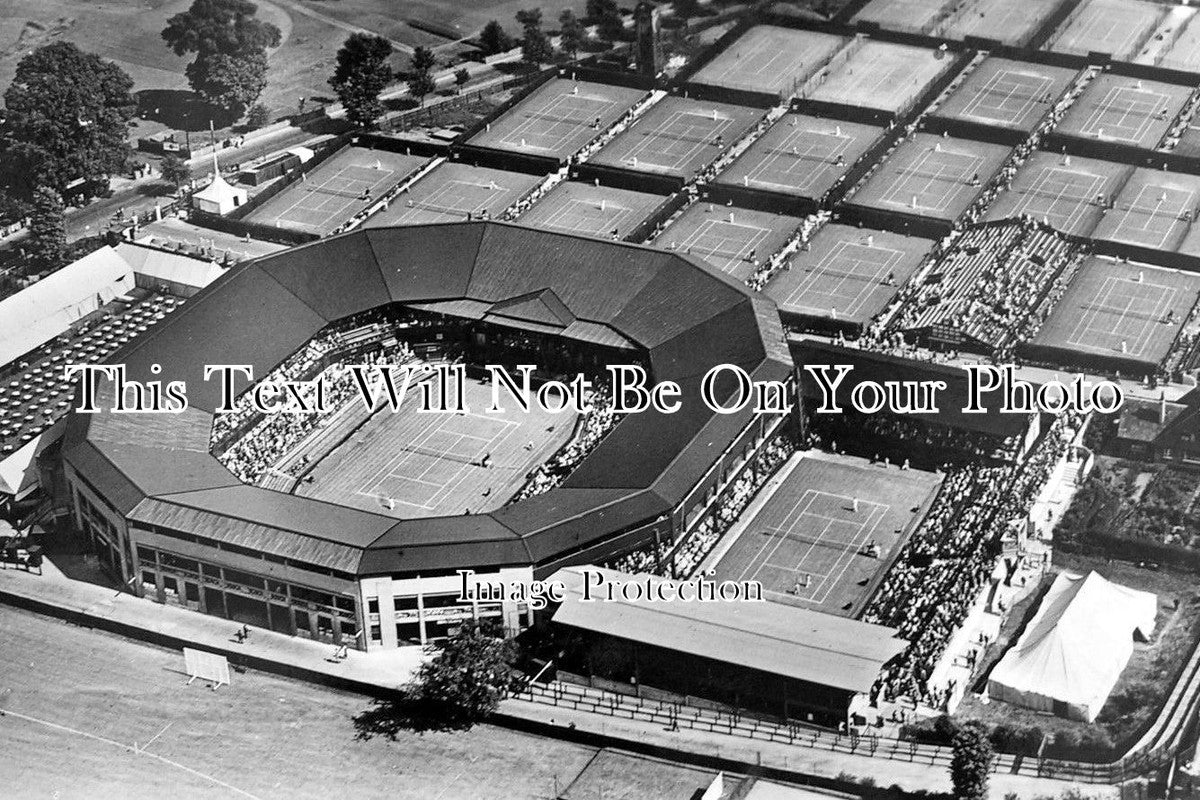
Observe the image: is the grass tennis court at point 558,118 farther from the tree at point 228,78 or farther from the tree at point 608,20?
the tree at point 228,78

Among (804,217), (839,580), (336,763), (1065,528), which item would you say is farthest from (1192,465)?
(336,763)

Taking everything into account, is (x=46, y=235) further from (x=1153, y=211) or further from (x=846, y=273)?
(x=1153, y=211)

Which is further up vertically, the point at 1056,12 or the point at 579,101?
the point at 1056,12

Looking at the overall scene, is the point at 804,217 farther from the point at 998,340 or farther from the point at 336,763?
the point at 336,763

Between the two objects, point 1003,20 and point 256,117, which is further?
point 1003,20

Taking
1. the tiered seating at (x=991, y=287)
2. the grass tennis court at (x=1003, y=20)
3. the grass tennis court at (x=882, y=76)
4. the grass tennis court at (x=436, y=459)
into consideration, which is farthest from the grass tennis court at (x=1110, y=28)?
the grass tennis court at (x=436, y=459)

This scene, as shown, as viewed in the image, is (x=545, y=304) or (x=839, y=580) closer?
(x=839, y=580)

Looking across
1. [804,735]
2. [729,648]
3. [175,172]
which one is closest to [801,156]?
[175,172]
